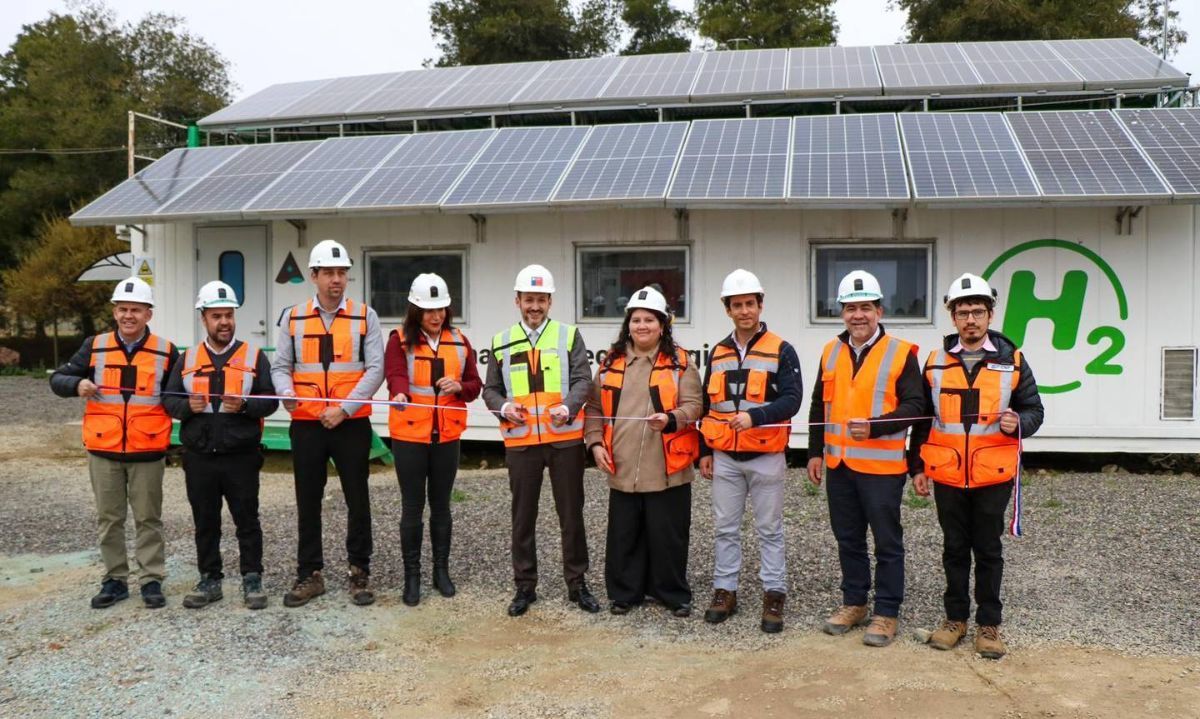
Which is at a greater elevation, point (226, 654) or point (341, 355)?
point (341, 355)

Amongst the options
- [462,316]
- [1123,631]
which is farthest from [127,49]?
[1123,631]

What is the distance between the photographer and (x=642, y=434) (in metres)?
5.35

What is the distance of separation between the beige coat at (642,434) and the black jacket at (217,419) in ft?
6.76

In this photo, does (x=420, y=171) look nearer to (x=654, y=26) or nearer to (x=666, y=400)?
(x=666, y=400)

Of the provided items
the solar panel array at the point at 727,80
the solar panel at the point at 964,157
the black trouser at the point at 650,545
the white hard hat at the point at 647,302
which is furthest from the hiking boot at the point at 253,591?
the solar panel array at the point at 727,80

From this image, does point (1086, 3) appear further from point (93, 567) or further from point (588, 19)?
point (93, 567)

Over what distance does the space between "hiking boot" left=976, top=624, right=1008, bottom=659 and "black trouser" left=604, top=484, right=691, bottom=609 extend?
1568 millimetres

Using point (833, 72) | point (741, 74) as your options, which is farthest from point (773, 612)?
point (741, 74)

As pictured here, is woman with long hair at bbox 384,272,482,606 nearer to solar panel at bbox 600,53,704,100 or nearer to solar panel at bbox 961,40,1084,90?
solar panel at bbox 600,53,704,100

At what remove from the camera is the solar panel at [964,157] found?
853 centimetres

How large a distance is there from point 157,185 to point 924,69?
30.7 ft

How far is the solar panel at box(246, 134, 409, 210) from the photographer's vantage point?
9.95 meters

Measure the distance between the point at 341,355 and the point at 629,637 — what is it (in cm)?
233

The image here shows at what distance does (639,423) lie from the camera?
211 inches
